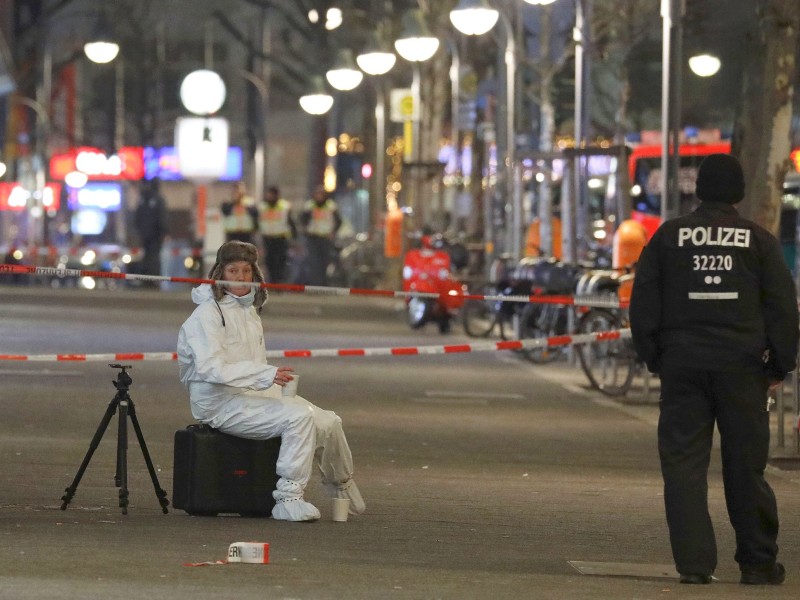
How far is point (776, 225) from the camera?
72.0ft

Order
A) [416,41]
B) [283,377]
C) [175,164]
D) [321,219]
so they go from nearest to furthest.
Answer: 1. [283,377]
2. [416,41]
3. [321,219]
4. [175,164]

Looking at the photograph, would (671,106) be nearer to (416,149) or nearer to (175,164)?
(416,149)

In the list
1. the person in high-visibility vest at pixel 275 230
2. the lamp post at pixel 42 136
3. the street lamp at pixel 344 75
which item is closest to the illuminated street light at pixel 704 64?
the street lamp at pixel 344 75

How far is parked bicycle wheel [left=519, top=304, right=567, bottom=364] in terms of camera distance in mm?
24156

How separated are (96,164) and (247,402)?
81.9m

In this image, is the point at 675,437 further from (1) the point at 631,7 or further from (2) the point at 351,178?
(2) the point at 351,178

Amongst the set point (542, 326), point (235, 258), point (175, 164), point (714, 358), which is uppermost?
point (175, 164)

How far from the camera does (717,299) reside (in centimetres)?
924

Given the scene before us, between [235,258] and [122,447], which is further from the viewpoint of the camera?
[235,258]

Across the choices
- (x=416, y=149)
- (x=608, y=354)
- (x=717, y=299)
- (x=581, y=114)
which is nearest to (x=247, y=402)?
(x=717, y=299)

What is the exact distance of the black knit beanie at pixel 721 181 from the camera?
947 centimetres

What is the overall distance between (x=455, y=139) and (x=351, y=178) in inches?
1149

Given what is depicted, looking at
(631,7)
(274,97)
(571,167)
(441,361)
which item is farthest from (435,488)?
(274,97)

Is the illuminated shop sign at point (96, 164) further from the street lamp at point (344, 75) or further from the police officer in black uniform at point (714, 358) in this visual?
the police officer in black uniform at point (714, 358)
